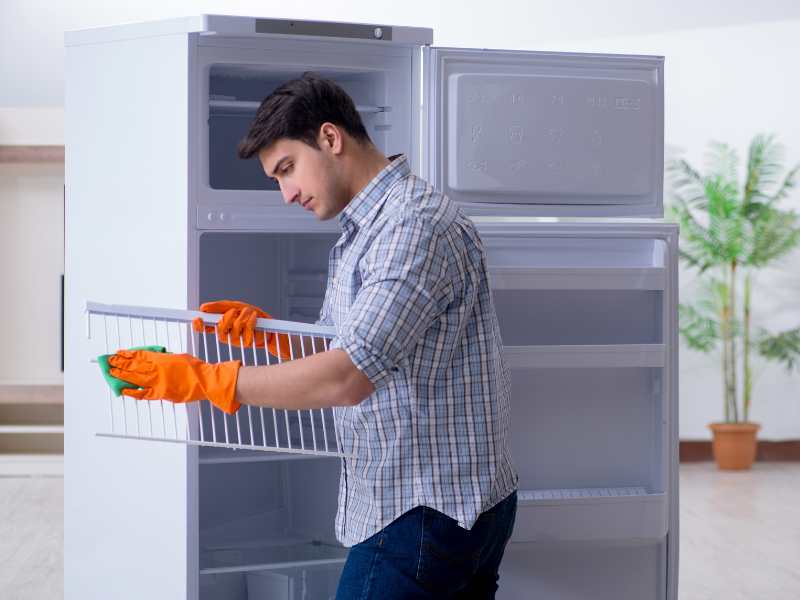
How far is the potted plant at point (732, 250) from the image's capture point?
6164 millimetres

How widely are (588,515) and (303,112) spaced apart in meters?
1.30

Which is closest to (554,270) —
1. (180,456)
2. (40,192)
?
(180,456)

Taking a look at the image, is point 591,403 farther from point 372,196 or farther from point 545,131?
point 372,196

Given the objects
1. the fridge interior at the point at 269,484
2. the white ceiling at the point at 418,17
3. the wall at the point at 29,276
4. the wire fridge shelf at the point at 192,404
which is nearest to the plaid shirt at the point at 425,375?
the wire fridge shelf at the point at 192,404

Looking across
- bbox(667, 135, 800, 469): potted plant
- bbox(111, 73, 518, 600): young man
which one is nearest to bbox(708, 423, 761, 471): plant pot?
bbox(667, 135, 800, 469): potted plant

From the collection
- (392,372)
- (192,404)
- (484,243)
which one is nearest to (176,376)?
(392,372)

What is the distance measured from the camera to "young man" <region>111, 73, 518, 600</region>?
5.01 ft

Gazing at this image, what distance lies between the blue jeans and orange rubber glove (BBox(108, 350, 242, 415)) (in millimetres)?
307

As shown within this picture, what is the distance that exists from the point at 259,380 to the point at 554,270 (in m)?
1.10

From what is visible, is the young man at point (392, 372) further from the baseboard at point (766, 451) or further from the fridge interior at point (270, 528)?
the baseboard at point (766, 451)

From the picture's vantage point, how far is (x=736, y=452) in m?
6.22

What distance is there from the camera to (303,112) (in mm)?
1659

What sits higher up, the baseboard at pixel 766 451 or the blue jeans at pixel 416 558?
the blue jeans at pixel 416 558

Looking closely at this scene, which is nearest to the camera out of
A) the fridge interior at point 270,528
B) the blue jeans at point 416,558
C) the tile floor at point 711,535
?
the blue jeans at point 416,558
